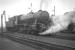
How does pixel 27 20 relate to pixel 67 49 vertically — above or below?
above

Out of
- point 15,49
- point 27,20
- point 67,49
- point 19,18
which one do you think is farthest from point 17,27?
point 67,49

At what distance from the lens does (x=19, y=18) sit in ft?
65.4

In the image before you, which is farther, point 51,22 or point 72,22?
point 51,22

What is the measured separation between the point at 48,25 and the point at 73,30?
149 inches

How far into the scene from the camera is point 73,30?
1442cm

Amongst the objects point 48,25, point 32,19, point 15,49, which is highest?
point 32,19

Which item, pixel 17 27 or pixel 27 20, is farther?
pixel 17 27

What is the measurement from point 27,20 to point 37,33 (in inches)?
136

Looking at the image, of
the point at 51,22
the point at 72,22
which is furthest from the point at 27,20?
the point at 72,22

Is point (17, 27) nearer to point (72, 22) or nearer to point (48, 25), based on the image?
point (48, 25)

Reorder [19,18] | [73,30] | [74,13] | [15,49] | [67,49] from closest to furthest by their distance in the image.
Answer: [67,49] < [15,49] < [74,13] < [73,30] < [19,18]

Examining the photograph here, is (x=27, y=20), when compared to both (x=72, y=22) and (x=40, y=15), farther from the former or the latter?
(x=72, y=22)

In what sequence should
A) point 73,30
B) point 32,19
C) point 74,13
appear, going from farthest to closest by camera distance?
point 32,19 → point 73,30 → point 74,13

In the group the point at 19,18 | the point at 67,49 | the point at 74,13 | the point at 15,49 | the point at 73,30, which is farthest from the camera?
the point at 19,18
